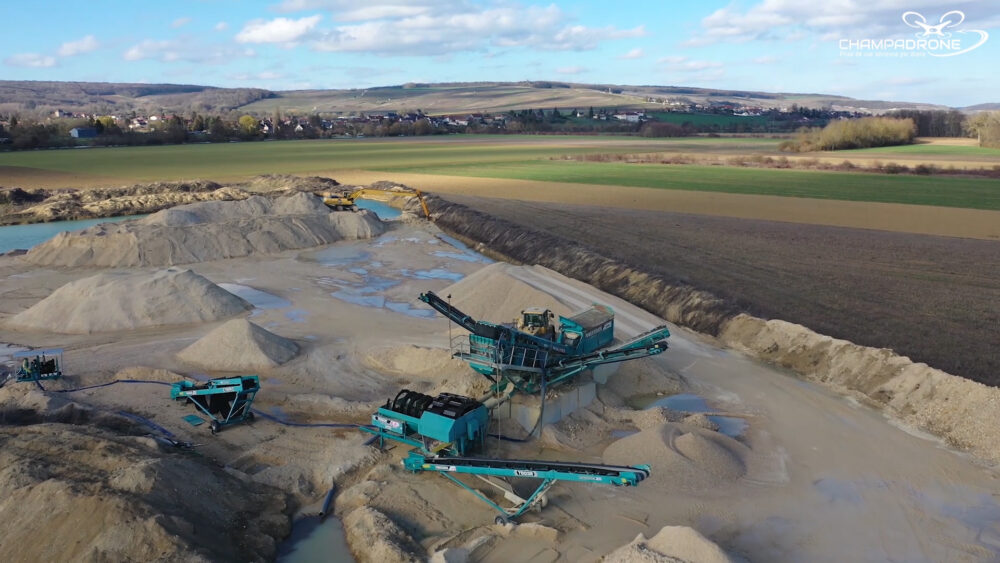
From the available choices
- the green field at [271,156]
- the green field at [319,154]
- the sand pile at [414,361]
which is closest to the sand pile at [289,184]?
the green field at [319,154]

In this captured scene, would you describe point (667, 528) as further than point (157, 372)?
No

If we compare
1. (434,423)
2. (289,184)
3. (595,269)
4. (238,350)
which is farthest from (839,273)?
(289,184)

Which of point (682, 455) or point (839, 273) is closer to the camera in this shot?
point (682, 455)

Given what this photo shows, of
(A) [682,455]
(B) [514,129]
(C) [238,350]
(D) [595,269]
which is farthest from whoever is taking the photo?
(B) [514,129]

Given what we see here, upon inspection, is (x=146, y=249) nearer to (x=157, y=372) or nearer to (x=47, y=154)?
(x=157, y=372)

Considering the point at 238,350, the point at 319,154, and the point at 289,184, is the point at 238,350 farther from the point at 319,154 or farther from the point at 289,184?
the point at 319,154

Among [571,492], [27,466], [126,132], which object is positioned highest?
[126,132]

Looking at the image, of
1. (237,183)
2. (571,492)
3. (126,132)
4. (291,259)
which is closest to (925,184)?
(291,259)
